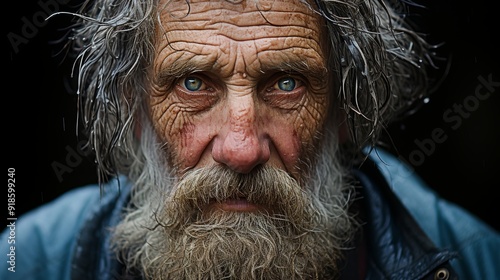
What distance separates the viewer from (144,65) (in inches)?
91.5

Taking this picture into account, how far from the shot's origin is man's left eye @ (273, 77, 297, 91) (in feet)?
7.19

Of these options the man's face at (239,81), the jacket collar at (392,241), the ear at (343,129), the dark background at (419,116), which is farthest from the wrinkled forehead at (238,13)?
the dark background at (419,116)

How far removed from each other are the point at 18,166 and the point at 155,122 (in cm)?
190

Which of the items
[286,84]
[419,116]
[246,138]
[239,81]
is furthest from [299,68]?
[419,116]

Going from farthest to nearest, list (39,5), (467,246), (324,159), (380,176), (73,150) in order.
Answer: (73,150)
(39,5)
(467,246)
(380,176)
(324,159)

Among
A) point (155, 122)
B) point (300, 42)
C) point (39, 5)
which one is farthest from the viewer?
point (39, 5)

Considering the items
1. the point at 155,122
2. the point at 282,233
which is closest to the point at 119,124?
the point at 155,122

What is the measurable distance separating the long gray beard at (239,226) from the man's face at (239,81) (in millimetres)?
79

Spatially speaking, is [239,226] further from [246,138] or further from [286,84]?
[286,84]

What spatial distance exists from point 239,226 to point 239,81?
0.47 m

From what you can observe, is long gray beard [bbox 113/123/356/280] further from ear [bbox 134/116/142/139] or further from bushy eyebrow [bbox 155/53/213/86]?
bushy eyebrow [bbox 155/53/213/86]

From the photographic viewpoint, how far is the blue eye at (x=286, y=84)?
219 centimetres

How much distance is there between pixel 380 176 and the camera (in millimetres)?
2734

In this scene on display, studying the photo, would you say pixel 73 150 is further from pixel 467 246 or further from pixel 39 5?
pixel 467 246
